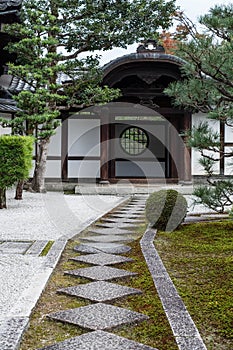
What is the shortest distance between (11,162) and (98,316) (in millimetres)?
6363

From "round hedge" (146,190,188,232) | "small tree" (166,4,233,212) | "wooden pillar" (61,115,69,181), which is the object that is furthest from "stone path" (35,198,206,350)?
"wooden pillar" (61,115,69,181)

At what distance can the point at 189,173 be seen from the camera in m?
12.4

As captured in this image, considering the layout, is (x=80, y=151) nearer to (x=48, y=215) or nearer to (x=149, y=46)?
(x=149, y=46)

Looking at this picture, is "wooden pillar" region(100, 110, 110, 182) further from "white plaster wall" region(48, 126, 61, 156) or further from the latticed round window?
the latticed round window

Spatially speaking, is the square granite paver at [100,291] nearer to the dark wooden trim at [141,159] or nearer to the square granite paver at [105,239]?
the square granite paver at [105,239]

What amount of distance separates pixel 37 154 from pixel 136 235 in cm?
689

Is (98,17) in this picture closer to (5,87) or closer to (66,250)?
(5,87)

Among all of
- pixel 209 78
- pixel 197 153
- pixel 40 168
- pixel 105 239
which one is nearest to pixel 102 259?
pixel 105 239

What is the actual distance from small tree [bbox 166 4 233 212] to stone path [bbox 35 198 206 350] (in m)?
1.28

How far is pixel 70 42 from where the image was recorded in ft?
37.6

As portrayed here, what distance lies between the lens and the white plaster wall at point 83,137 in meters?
13.4

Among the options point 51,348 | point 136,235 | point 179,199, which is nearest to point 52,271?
point 51,348

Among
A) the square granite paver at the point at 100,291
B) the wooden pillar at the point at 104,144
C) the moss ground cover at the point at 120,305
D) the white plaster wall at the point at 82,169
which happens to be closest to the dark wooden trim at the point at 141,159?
the white plaster wall at the point at 82,169

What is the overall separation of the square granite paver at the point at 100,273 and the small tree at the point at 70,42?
22.8 feet
